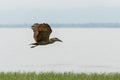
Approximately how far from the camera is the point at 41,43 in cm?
902

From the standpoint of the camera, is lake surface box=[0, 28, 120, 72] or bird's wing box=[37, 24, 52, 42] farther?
lake surface box=[0, 28, 120, 72]

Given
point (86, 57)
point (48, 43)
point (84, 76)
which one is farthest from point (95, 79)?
point (86, 57)

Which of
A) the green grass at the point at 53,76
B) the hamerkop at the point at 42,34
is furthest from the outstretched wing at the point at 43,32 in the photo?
the green grass at the point at 53,76

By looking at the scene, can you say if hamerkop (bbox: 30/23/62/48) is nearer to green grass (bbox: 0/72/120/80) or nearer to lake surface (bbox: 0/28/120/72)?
lake surface (bbox: 0/28/120/72)

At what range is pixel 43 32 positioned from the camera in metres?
8.98

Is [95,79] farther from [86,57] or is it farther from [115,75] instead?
[86,57]

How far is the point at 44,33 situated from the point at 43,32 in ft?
0.20

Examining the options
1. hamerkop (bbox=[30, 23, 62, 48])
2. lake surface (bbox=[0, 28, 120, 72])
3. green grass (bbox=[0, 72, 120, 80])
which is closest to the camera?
hamerkop (bbox=[30, 23, 62, 48])

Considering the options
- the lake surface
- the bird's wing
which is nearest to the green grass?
the lake surface

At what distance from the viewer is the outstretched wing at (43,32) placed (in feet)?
29.1

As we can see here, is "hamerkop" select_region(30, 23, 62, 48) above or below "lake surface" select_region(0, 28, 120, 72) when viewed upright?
below

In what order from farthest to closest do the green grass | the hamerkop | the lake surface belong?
1. the lake surface
2. the green grass
3. the hamerkop

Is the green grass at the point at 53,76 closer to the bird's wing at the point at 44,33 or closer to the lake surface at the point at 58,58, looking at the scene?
the lake surface at the point at 58,58

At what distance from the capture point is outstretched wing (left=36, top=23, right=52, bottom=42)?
29.1 ft
